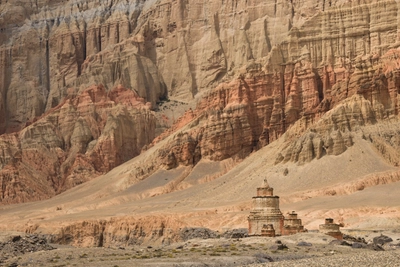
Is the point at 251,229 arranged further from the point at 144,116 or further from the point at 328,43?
the point at 144,116

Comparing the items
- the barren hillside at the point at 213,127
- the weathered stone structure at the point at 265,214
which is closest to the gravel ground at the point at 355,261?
the weathered stone structure at the point at 265,214

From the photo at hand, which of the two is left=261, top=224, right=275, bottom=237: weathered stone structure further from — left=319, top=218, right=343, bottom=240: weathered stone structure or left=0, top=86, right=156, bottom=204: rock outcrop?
left=0, top=86, right=156, bottom=204: rock outcrop

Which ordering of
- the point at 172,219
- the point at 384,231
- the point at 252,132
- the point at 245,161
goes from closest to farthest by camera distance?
the point at 384,231 < the point at 172,219 < the point at 245,161 < the point at 252,132

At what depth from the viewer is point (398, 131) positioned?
125m

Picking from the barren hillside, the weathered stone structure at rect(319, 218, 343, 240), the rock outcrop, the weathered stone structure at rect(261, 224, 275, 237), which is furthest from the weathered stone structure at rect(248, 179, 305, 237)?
the rock outcrop

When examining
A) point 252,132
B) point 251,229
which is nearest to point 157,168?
point 252,132

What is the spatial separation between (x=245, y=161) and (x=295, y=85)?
46.5 ft

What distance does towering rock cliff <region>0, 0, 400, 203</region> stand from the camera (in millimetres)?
134000

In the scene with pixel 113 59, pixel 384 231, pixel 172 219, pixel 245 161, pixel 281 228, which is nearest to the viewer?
pixel 281 228

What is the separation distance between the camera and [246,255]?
181 feet

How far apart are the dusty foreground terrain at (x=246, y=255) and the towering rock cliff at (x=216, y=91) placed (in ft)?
197

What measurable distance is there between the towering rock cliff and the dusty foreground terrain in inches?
2367

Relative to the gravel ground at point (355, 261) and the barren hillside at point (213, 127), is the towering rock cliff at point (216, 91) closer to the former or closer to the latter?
the barren hillside at point (213, 127)

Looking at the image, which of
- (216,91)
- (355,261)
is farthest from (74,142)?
(355,261)
